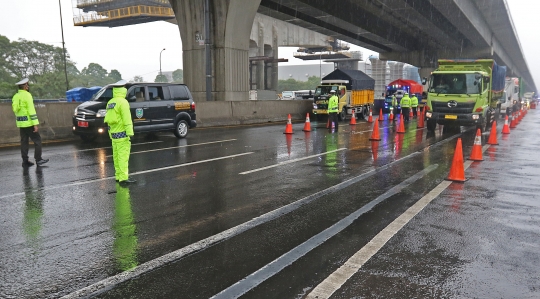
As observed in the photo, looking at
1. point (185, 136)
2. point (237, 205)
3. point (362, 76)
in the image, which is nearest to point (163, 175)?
point (237, 205)

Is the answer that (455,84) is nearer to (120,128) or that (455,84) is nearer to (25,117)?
(120,128)

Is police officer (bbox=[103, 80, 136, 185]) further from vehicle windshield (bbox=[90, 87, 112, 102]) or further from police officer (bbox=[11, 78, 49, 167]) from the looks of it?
vehicle windshield (bbox=[90, 87, 112, 102])

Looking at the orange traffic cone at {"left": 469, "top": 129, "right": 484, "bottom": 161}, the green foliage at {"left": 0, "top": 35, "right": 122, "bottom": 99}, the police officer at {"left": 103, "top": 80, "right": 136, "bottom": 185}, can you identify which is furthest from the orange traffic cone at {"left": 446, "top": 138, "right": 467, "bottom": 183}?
the green foliage at {"left": 0, "top": 35, "right": 122, "bottom": 99}

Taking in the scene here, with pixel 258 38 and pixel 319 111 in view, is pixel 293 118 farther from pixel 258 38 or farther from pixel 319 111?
pixel 258 38

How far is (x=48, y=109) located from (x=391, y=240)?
13.1 meters

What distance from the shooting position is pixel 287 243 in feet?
15.5

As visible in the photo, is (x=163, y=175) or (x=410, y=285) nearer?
(x=410, y=285)

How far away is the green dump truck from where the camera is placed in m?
17.7

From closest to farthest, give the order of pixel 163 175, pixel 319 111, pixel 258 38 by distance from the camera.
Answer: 1. pixel 163 175
2. pixel 319 111
3. pixel 258 38

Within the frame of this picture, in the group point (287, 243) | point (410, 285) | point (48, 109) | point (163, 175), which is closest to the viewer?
point (410, 285)

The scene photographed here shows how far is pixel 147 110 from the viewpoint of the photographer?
45.2 feet

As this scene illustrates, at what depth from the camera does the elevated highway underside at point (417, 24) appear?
27.5 m

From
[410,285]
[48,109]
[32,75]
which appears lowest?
[410,285]

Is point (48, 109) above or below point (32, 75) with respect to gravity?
below
